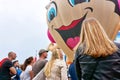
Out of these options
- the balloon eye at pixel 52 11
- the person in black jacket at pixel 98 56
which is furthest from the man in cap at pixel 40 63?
the person in black jacket at pixel 98 56

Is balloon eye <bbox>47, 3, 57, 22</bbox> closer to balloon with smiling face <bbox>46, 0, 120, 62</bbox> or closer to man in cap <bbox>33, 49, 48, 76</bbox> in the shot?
balloon with smiling face <bbox>46, 0, 120, 62</bbox>

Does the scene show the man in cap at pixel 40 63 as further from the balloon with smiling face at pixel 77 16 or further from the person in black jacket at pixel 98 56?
the person in black jacket at pixel 98 56

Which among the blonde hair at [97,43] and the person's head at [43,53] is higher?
the blonde hair at [97,43]

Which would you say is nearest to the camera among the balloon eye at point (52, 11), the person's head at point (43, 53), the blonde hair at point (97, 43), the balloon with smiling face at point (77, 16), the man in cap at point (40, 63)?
the blonde hair at point (97, 43)

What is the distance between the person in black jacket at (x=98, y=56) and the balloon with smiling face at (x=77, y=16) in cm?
528

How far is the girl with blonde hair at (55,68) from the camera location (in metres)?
7.02

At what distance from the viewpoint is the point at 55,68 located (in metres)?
7.07

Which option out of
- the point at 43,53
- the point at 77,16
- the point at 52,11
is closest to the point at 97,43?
the point at 43,53

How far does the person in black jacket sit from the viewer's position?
11.0ft

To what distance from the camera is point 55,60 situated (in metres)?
7.13

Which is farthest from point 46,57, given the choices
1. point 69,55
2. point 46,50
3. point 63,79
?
point 63,79

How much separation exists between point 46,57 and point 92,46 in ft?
16.3

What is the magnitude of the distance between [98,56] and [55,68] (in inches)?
148

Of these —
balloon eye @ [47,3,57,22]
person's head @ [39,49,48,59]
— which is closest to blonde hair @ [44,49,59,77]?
person's head @ [39,49,48,59]
